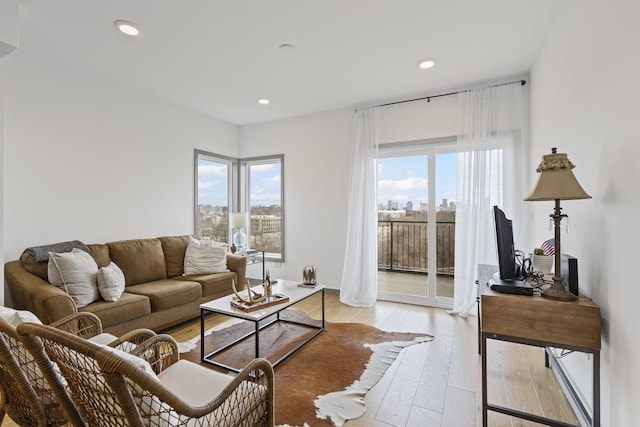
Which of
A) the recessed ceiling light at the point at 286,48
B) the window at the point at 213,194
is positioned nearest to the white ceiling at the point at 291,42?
the recessed ceiling light at the point at 286,48

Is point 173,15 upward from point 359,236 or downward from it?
upward

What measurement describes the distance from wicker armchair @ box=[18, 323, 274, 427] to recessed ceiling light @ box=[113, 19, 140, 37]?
7.89 ft

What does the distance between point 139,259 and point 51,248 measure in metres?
0.80

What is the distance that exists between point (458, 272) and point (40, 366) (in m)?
3.72

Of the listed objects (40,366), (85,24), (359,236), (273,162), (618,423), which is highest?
(85,24)

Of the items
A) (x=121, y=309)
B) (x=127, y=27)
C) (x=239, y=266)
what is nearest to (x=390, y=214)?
(x=239, y=266)

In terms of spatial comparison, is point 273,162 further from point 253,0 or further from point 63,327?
point 63,327

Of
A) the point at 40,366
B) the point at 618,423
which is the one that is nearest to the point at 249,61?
the point at 40,366

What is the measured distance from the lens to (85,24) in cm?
245

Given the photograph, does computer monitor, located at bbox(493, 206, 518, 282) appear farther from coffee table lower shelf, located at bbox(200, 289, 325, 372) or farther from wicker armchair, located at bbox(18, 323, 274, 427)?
coffee table lower shelf, located at bbox(200, 289, 325, 372)

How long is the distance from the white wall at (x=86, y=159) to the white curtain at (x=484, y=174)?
145 inches

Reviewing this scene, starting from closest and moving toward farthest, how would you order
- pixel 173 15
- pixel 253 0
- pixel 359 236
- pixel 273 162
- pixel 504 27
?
pixel 253 0 < pixel 173 15 < pixel 504 27 < pixel 359 236 < pixel 273 162

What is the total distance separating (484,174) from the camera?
3.55 meters

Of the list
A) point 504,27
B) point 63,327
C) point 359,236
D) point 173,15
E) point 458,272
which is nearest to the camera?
point 63,327
